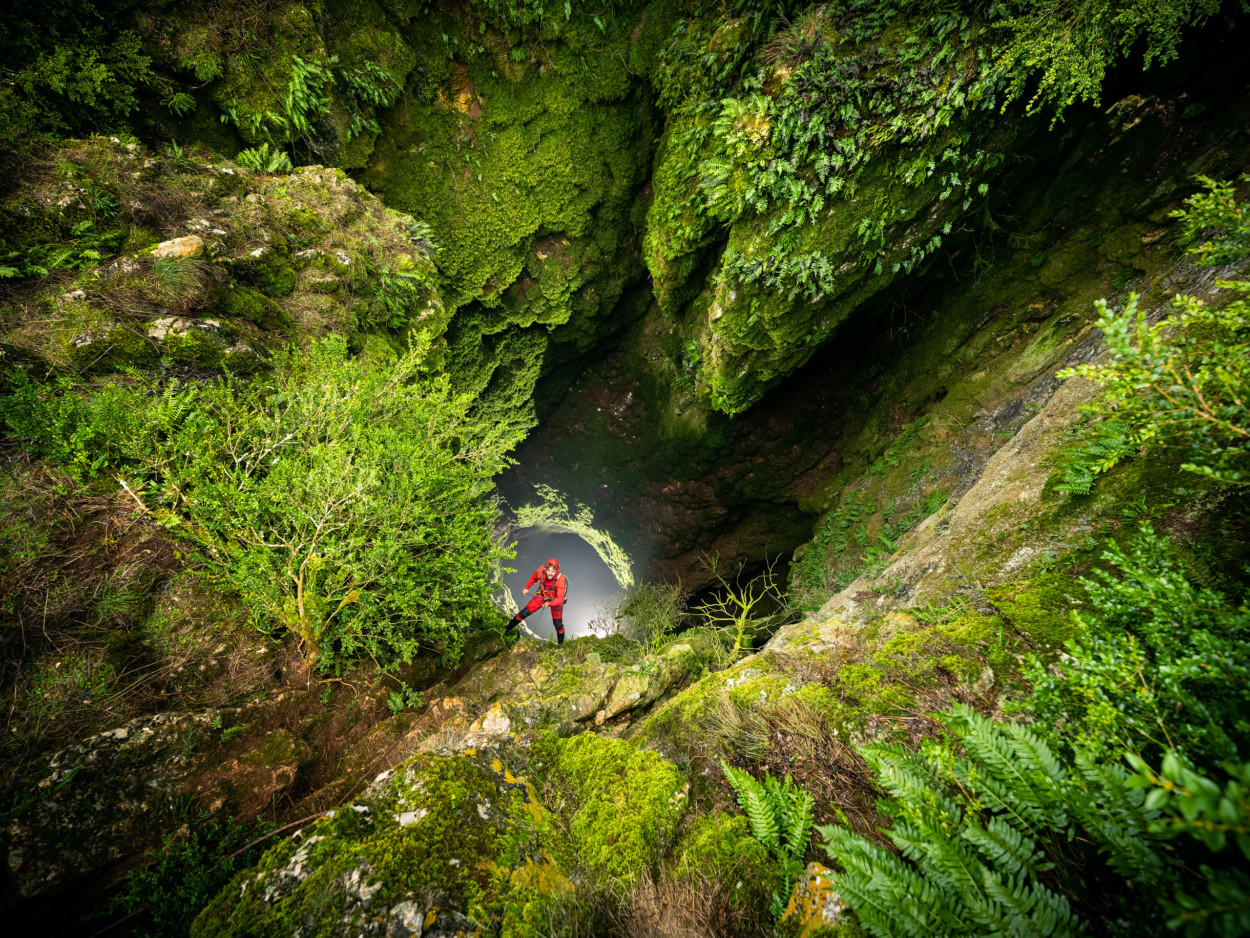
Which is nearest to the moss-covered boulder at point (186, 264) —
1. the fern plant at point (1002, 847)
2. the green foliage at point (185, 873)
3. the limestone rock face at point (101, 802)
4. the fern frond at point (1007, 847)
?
the limestone rock face at point (101, 802)

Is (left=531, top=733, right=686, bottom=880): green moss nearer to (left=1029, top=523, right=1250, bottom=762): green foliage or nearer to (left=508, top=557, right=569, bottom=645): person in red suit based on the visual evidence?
(left=1029, top=523, right=1250, bottom=762): green foliage

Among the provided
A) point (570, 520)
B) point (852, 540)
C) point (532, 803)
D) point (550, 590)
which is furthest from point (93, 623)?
point (570, 520)

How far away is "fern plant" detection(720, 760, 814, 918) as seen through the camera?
61.7 inches

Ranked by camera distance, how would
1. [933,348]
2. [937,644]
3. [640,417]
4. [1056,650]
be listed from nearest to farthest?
[1056,650] → [937,644] → [933,348] → [640,417]

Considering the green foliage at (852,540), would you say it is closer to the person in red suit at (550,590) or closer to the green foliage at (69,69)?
the person in red suit at (550,590)

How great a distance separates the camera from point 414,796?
73.6 inches

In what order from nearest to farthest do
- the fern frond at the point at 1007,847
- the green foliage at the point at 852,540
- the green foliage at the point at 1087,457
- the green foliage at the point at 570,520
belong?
the fern frond at the point at 1007,847 < the green foliage at the point at 1087,457 < the green foliage at the point at 852,540 < the green foliage at the point at 570,520

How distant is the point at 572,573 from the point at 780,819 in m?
15.5

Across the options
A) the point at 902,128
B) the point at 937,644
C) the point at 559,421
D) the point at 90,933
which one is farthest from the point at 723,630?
the point at 559,421

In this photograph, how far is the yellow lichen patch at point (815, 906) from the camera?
140 centimetres

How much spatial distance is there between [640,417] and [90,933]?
9533 mm

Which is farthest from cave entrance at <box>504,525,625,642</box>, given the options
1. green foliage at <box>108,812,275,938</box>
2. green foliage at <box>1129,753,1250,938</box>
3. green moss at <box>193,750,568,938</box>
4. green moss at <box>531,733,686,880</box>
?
green foliage at <box>1129,753,1250,938</box>

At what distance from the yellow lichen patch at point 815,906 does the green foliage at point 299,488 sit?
10.2ft

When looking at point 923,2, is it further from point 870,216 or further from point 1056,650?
point 1056,650
